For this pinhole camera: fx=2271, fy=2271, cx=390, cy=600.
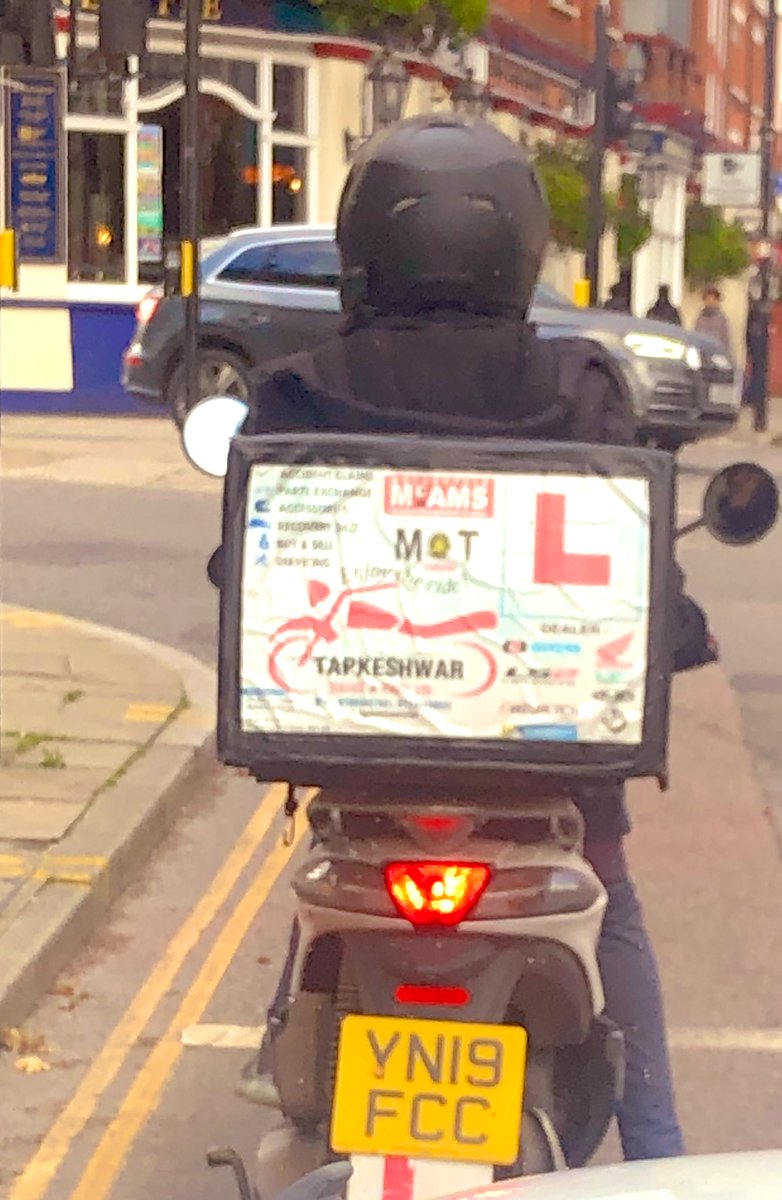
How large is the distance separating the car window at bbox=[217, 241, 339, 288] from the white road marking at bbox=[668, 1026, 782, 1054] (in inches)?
A: 587

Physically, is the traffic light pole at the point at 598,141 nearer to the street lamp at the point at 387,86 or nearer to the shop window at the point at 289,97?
the street lamp at the point at 387,86

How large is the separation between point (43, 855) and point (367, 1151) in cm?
341

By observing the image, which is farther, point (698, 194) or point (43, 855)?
point (698, 194)

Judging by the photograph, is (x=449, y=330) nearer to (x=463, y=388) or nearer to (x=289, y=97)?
(x=463, y=388)

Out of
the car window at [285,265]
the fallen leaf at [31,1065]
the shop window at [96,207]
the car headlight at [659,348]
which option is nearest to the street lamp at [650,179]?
the shop window at [96,207]

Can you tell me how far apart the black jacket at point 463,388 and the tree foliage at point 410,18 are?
2071cm

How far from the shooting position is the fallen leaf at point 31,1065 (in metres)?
5.12

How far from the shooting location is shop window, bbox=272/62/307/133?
2566 cm

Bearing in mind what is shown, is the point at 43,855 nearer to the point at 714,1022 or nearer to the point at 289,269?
the point at 714,1022

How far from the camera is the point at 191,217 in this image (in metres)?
17.2

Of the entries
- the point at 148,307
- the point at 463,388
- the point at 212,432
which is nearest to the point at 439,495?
the point at 463,388

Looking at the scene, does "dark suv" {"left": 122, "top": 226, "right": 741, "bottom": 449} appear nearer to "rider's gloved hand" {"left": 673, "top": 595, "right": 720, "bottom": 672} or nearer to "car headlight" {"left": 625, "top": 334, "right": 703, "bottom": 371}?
"car headlight" {"left": 625, "top": 334, "right": 703, "bottom": 371}

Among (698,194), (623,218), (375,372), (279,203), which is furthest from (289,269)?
(698,194)

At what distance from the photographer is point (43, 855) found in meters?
6.39
